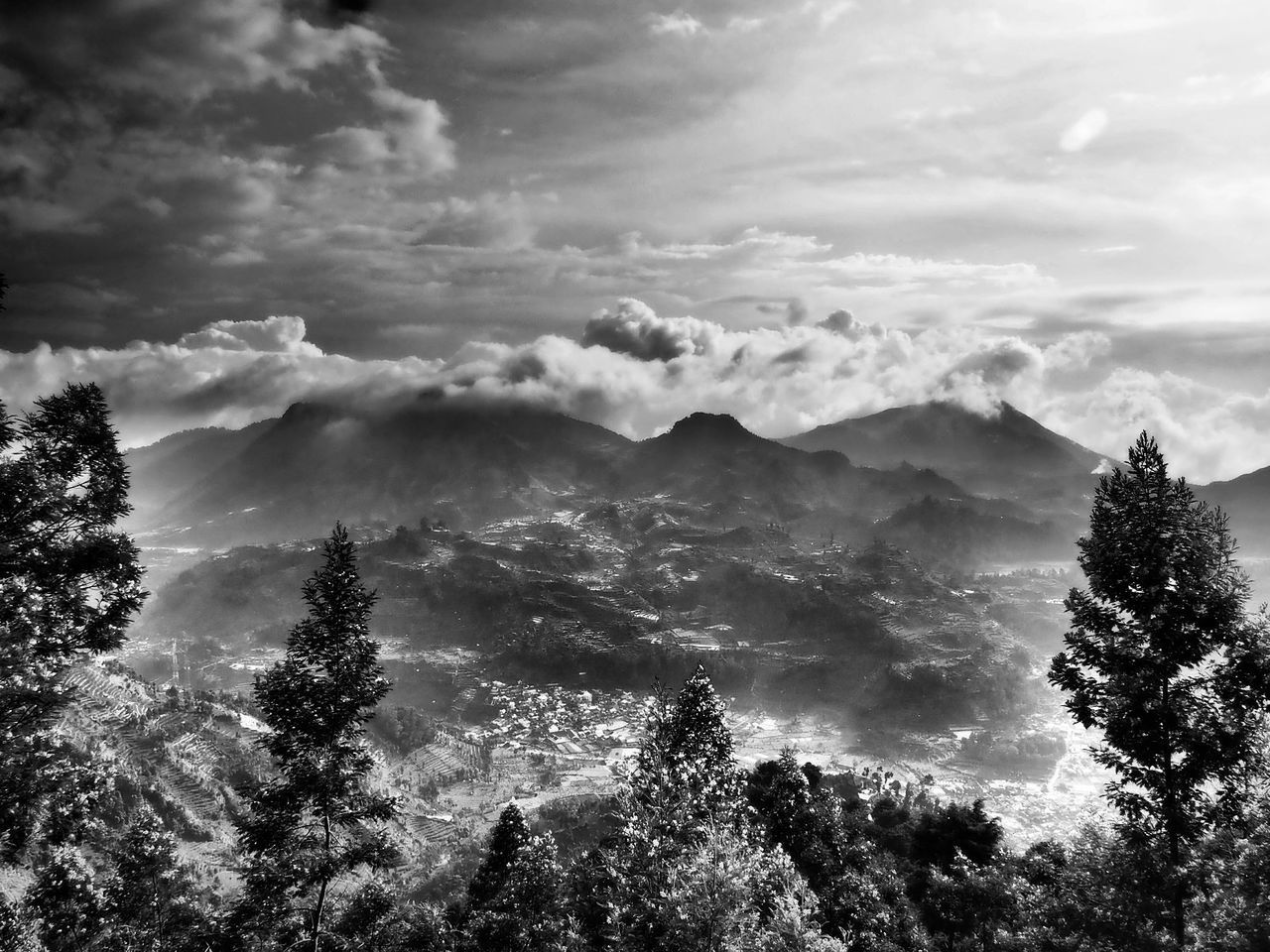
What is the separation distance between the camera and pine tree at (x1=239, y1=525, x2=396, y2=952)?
20922 mm

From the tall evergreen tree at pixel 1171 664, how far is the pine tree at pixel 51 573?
2756cm

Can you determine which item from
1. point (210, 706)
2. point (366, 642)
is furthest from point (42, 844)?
point (210, 706)

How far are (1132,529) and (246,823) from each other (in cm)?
2900

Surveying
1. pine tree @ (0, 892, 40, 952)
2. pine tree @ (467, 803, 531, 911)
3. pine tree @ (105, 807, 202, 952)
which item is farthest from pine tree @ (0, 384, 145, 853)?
pine tree @ (467, 803, 531, 911)

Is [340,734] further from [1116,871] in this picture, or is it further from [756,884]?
[1116,871]

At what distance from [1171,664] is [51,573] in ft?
100

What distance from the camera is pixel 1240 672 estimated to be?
55.1 ft

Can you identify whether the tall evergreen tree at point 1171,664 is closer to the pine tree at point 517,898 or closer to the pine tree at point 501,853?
the pine tree at point 517,898

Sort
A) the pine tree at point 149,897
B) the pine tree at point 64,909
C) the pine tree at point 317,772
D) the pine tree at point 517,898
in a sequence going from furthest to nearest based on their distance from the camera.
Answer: the pine tree at point 517,898
the pine tree at point 149,897
the pine tree at point 64,909
the pine tree at point 317,772

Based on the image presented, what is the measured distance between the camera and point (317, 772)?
20984 millimetres

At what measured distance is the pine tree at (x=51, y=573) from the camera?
51.9 ft

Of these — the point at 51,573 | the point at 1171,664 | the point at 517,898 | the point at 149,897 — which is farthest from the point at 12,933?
the point at 1171,664

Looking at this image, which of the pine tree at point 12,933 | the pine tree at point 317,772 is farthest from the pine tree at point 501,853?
the pine tree at point 317,772

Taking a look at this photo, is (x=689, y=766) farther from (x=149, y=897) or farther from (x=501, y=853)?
(x=149, y=897)
